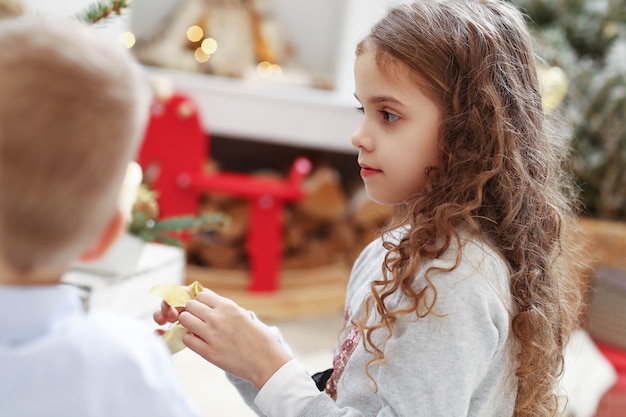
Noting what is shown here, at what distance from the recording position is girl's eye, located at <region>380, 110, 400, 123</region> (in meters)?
0.92

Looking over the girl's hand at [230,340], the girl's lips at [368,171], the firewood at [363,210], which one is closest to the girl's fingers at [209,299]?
the girl's hand at [230,340]

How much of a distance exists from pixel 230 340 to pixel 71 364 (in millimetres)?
346

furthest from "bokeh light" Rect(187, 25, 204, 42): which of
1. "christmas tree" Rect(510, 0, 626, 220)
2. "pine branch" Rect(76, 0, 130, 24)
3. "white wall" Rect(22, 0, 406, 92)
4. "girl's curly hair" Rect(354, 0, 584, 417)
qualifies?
"girl's curly hair" Rect(354, 0, 584, 417)

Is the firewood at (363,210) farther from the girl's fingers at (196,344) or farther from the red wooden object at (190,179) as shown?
the girl's fingers at (196,344)

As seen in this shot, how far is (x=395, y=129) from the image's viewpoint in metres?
0.91

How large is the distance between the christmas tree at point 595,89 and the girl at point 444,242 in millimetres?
1698

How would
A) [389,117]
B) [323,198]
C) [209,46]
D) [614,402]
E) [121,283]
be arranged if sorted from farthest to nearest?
[209,46] → [323,198] → [614,402] → [121,283] → [389,117]

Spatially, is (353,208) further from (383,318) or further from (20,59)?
(20,59)

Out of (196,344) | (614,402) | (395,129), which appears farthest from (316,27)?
(196,344)

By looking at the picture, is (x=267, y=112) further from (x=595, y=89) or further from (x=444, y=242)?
(x=444, y=242)

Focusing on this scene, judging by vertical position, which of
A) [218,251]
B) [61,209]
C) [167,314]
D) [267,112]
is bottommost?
[218,251]

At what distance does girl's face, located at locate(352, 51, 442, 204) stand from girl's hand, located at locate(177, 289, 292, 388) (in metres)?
0.23

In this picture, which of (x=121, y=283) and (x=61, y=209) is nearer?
(x=61, y=209)

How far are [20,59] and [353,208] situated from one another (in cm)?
276
